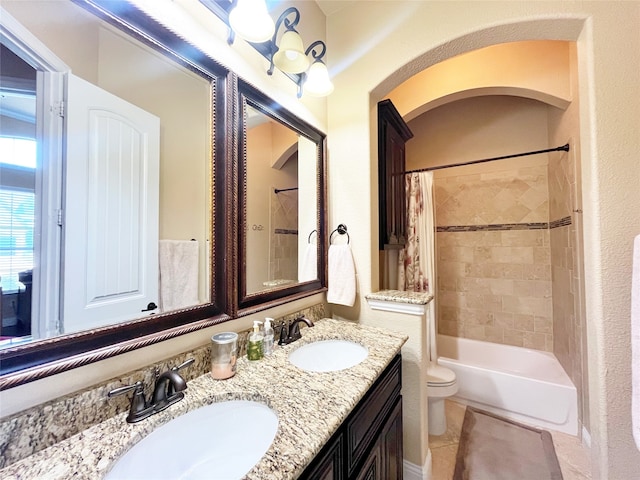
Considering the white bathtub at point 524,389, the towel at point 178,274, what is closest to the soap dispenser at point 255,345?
the towel at point 178,274

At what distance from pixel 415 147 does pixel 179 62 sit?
2745mm

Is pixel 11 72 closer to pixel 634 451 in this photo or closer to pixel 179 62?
pixel 179 62

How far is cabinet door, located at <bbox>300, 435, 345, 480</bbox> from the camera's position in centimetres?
64

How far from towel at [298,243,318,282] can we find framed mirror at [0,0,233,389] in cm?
55

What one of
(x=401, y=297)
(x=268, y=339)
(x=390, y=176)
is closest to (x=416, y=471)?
(x=401, y=297)

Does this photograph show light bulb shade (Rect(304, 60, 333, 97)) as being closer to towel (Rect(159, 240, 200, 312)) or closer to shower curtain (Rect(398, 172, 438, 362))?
towel (Rect(159, 240, 200, 312))

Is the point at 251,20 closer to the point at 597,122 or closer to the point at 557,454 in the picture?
the point at 597,122

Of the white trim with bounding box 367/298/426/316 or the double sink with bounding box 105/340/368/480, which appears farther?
the white trim with bounding box 367/298/426/316

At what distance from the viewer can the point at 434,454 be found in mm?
1679

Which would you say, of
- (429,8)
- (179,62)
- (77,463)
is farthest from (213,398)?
(429,8)

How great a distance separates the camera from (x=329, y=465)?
27.4 inches

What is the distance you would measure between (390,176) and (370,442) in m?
1.54

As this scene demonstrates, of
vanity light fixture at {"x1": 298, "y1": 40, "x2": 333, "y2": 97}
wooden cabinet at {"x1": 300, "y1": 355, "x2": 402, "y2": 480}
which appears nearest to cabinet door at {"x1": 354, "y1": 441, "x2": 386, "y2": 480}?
wooden cabinet at {"x1": 300, "y1": 355, "x2": 402, "y2": 480}

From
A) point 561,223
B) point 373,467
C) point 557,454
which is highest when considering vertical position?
point 561,223
